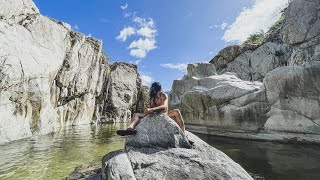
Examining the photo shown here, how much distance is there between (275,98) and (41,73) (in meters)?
20.6

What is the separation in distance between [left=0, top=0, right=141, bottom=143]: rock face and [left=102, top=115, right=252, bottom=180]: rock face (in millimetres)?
14761

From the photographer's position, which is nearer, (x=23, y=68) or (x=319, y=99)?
(x=319, y=99)

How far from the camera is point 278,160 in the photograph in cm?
1346

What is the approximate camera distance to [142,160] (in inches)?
295

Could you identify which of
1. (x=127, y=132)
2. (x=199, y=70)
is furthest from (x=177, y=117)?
(x=199, y=70)

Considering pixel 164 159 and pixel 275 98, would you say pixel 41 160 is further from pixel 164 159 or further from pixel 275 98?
pixel 275 98

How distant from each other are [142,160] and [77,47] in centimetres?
3636

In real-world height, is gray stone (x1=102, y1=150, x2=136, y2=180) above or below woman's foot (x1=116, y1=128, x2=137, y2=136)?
below

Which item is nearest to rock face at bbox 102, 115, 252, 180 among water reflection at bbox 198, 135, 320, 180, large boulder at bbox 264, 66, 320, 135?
water reflection at bbox 198, 135, 320, 180

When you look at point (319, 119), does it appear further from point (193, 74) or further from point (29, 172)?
point (193, 74)

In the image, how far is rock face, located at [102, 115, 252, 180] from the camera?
710cm

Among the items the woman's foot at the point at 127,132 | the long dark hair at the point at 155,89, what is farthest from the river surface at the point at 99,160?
the long dark hair at the point at 155,89

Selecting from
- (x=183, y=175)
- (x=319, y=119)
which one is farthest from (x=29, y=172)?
(x=319, y=119)

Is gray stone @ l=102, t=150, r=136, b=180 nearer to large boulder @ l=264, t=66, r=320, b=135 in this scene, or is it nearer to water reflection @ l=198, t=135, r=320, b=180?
water reflection @ l=198, t=135, r=320, b=180
